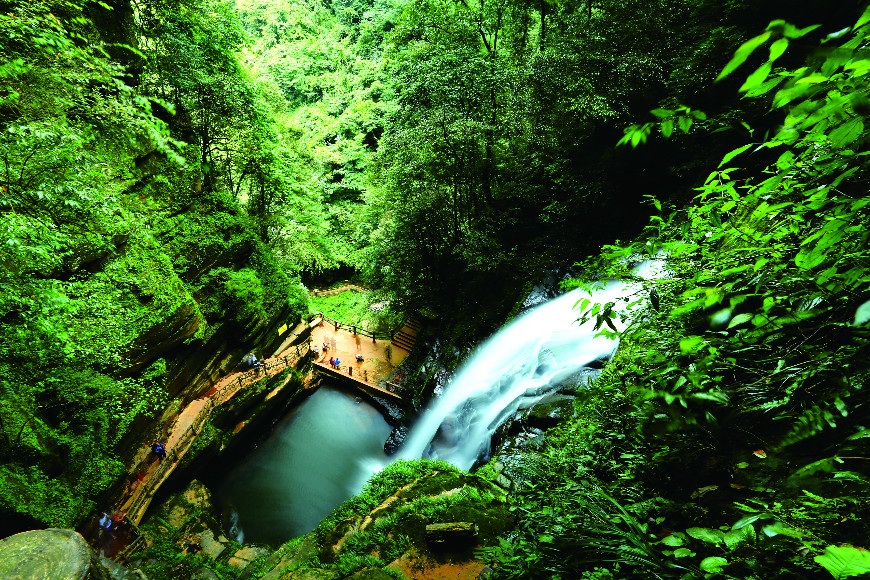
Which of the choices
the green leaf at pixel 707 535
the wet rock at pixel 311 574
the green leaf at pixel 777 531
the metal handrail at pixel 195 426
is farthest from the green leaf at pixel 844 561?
the metal handrail at pixel 195 426

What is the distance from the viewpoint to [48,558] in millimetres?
4328

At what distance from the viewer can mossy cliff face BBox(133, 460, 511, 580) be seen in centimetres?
470

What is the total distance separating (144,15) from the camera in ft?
29.3

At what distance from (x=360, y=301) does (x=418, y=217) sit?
9599 millimetres

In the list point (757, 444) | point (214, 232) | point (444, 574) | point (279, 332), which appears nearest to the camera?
point (757, 444)

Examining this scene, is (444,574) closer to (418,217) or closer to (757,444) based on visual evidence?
(757,444)

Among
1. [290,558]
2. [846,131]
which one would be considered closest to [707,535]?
[846,131]

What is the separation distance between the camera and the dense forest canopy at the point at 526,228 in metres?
1.41

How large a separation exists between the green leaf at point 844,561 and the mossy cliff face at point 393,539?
4751 mm

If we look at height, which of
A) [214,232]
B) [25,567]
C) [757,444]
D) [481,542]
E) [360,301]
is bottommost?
[25,567]

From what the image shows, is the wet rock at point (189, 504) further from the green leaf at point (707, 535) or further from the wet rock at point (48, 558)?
the green leaf at point (707, 535)

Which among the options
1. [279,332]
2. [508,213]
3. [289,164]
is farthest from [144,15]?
[508,213]

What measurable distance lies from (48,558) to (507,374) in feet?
28.4

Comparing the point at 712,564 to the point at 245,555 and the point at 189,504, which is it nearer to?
the point at 245,555
